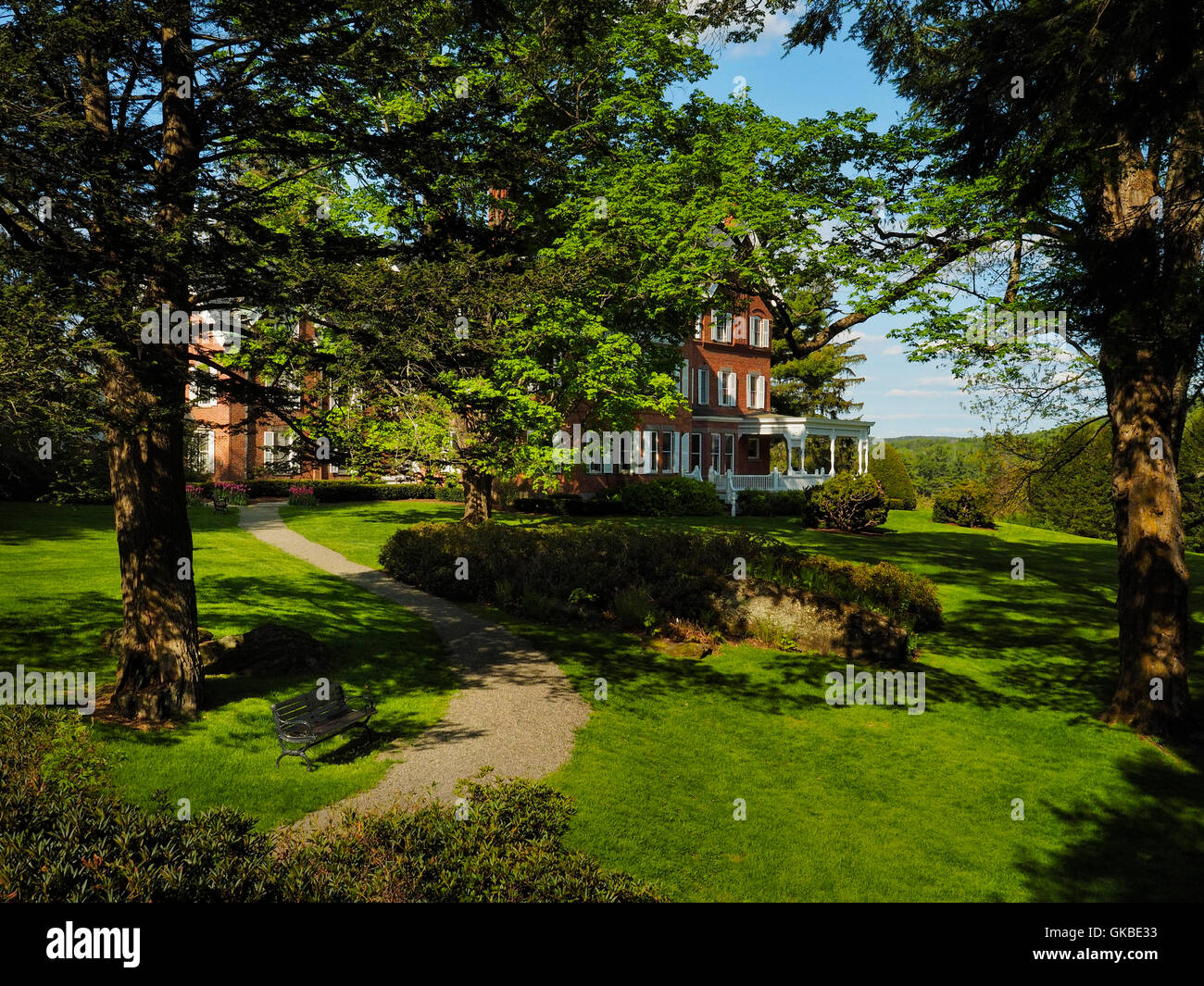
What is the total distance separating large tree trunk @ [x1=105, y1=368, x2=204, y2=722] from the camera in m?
9.08

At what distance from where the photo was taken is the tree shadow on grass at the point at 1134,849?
289 inches

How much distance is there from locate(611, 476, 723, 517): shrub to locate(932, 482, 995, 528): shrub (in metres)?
10.3

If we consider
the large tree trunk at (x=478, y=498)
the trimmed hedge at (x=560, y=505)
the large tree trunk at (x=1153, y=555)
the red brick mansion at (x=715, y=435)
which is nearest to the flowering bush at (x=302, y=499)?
the red brick mansion at (x=715, y=435)

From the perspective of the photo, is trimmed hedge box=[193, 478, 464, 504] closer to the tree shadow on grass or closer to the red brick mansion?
the red brick mansion

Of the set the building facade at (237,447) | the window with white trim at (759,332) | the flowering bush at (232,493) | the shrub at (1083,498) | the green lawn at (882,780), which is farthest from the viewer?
the window with white trim at (759,332)

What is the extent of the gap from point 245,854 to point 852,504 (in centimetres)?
2588

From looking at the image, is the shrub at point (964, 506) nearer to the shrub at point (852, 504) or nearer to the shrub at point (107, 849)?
the shrub at point (852, 504)

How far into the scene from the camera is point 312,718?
8.45 metres

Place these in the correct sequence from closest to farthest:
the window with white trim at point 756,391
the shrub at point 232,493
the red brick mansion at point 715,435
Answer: the shrub at point 232,493 → the red brick mansion at point 715,435 → the window with white trim at point 756,391

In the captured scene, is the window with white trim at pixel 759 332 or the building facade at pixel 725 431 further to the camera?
the window with white trim at pixel 759 332

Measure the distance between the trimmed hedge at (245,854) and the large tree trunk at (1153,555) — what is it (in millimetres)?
8864

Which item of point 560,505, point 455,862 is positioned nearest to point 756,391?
point 560,505

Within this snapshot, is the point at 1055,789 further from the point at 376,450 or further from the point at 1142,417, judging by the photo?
the point at 376,450
